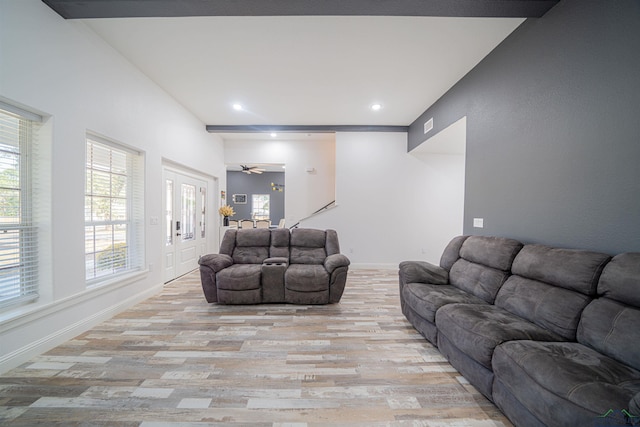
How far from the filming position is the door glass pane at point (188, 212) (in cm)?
465

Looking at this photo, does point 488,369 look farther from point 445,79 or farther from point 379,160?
point 379,160

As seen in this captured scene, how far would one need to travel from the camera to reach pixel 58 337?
2213 millimetres

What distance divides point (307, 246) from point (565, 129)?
3.23 metres

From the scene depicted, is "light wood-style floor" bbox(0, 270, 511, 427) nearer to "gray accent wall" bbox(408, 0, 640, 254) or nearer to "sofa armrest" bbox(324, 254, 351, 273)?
"sofa armrest" bbox(324, 254, 351, 273)

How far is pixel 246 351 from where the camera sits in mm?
2170

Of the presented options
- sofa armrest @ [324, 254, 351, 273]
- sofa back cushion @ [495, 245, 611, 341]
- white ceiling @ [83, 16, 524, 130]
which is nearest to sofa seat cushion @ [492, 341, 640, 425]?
sofa back cushion @ [495, 245, 611, 341]

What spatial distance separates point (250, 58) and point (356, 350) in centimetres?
347

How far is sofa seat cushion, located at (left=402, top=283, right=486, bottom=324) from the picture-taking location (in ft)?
7.16

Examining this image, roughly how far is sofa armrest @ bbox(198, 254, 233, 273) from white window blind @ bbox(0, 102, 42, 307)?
4.87 ft

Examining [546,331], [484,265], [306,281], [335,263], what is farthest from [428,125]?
[546,331]

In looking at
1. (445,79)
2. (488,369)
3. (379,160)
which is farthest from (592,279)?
(379,160)

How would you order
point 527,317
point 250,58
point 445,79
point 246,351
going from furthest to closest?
1. point 445,79
2. point 250,58
3. point 246,351
4. point 527,317

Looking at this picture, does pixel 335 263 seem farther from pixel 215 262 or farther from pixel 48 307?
pixel 48 307

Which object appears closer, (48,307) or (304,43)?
(48,307)
